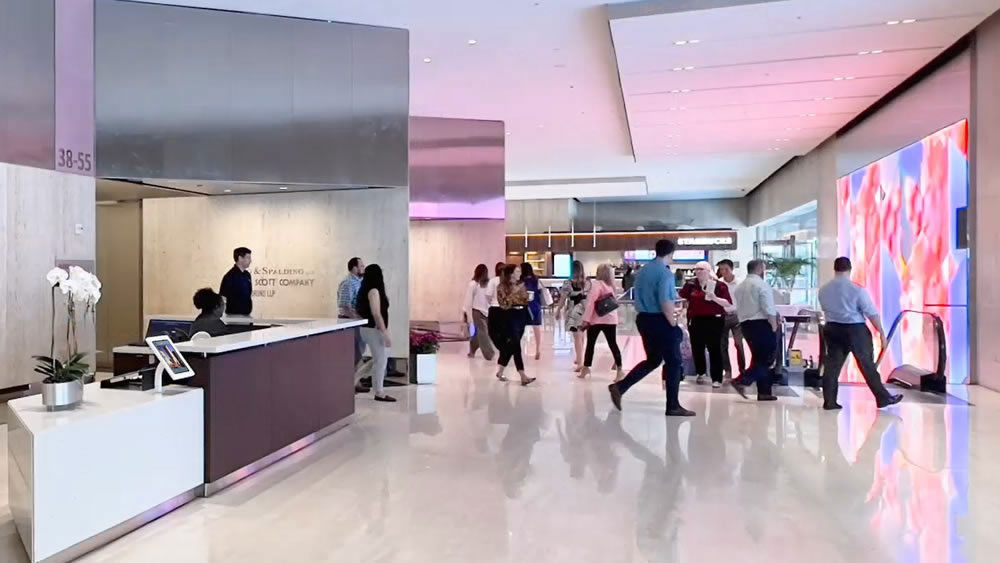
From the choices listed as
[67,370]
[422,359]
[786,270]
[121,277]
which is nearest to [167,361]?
[67,370]

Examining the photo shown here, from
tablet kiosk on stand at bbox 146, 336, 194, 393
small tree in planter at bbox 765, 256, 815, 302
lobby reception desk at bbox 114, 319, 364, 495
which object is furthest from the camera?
small tree in planter at bbox 765, 256, 815, 302

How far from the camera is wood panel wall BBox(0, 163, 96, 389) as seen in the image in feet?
20.0

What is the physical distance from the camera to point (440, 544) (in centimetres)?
316

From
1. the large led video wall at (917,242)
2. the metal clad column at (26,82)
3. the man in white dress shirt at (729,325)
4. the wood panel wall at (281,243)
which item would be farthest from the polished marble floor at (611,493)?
the metal clad column at (26,82)

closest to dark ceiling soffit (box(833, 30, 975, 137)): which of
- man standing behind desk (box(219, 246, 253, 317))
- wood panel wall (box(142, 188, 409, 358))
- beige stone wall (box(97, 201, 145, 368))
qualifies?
wood panel wall (box(142, 188, 409, 358))

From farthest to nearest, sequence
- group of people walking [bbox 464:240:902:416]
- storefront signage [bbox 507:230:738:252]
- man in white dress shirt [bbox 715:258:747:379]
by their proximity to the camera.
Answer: storefront signage [bbox 507:230:738:252]
man in white dress shirt [bbox 715:258:747:379]
group of people walking [bbox 464:240:902:416]

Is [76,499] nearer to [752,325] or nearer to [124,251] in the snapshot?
[752,325]

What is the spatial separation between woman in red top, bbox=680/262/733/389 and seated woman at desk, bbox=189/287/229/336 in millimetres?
5177

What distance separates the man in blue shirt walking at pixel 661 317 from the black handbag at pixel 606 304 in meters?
1.91

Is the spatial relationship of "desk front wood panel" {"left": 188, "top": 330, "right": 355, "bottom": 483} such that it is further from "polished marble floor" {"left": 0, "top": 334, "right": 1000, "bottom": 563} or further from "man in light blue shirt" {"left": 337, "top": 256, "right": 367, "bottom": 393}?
"man in light blue shirt" {"left": 337, "top": 256, "right": 367, "bottom": 393}

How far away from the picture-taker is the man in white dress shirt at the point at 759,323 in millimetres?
6484

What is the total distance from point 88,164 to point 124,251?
307 cm

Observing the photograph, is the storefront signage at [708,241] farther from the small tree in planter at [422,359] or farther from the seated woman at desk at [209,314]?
the seated woman at desk at [209,314]

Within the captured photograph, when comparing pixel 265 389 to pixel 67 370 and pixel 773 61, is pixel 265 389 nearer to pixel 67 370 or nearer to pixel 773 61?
pixel 67 370
